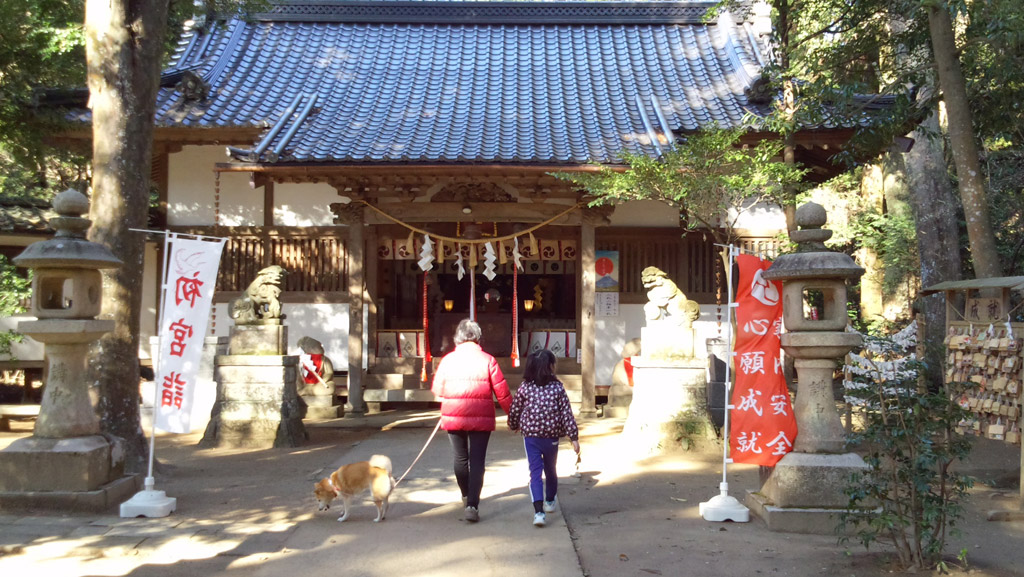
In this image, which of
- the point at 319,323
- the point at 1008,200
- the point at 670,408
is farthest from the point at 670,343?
the point at 1008,200

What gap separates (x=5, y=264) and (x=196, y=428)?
468 centimetres

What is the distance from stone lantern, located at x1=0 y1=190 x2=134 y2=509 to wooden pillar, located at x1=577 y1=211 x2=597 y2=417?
676 cm

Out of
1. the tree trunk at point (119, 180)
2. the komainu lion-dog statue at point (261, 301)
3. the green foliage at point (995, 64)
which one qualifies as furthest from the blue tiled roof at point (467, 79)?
the tree trunk at point (119, 180)

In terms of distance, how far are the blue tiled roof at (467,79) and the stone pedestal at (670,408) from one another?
3.13 metres

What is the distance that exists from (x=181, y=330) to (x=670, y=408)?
540cm

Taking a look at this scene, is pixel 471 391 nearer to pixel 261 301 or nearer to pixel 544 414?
pixel 544 414

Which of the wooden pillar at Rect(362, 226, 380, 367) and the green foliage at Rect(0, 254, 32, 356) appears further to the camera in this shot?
the wooden pillar at Rect(362, 226, 380, 367)

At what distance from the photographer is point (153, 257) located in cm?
1279

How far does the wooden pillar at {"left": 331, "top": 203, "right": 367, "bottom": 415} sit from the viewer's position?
11.9m

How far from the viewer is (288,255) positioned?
12664 millimetres

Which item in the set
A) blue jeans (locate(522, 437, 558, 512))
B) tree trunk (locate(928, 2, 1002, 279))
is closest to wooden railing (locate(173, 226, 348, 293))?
blue jeans (locate(522, 437, 558, 512))

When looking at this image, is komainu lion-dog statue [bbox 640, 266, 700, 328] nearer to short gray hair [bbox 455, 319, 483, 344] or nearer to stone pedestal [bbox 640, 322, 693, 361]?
stone pedestal [bbox 640, 322, 693, 361]

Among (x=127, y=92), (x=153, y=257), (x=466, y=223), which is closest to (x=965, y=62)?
(x=466, y=223)

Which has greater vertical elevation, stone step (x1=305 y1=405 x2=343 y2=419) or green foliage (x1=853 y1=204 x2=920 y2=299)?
green foliage (x1=853 y1=204 x2=920 y2=299)
